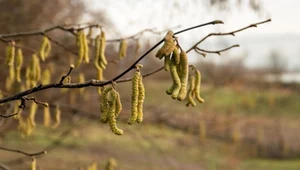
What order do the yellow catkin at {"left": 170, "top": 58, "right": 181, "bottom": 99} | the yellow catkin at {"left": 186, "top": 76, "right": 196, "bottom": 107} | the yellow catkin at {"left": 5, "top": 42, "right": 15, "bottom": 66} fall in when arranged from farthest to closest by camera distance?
the yellow catkin at {"left": 5, "top": 42, "right": 15, "bottom": 66} < the yellow catkin at {"left": 186, "top": 76, "right": 196, "bottom": 107} < the yellow catkin at {"left": 170, "top": 58, "right": 181, "bottom": 99}

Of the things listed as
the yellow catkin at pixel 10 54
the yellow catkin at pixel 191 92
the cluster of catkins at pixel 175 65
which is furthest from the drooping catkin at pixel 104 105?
the yellow catkin at pixel 10 54

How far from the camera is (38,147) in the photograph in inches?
432

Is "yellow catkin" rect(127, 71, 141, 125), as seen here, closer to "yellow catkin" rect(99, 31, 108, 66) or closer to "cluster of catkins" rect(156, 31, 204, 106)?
"cluster of catkins" rect(156, 31, 204, 106)

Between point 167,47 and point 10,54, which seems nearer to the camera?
point 167,47

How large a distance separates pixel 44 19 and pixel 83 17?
0.78m

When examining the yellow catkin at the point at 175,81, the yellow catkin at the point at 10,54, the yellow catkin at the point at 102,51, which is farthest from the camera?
the yellow catkin at the point at 10,54

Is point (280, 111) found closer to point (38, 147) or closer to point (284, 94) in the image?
point (284, 94)

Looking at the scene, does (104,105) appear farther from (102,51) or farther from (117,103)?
(102,51)

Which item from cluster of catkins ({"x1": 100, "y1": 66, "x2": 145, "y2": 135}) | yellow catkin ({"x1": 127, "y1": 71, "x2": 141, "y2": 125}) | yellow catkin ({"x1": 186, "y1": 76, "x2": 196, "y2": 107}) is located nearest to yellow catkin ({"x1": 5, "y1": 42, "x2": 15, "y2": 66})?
yellow catkin ({"x1": 186, "y1": 76, "x2": 196, "y2": 107})

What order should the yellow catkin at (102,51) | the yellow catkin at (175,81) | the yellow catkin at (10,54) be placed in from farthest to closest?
the yellow catkin at (10,54), the yellow catkin at (102,51), the yellow catkin at (175,81)

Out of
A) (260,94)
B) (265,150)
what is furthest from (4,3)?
(260,94)

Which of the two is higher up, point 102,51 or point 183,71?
point 102,51

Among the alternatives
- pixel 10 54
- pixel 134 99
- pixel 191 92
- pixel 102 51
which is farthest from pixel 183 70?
pixel 10 54

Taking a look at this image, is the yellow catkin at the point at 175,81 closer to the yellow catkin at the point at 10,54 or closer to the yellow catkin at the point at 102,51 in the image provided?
the yellow catkin at the point at 102,51
